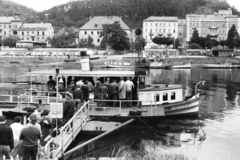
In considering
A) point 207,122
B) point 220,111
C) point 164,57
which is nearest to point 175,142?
point 207,122

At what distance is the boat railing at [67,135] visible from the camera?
1406 centimetres

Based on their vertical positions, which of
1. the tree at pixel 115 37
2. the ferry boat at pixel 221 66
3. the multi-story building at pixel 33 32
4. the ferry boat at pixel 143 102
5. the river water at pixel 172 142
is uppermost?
the multi-story building at pixel 33 32

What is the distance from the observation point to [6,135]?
11.3 m

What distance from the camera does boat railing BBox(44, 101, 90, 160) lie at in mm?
14062

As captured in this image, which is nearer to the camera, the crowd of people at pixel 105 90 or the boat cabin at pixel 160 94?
the crowd of people at pixel 105 90

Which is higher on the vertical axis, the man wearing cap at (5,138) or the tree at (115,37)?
the tree at (115,37)

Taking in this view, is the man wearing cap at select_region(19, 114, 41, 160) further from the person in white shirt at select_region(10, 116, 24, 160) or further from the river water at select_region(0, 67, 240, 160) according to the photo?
the river water at select_region(0, 67, 240, 160)

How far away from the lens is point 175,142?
2097 cm

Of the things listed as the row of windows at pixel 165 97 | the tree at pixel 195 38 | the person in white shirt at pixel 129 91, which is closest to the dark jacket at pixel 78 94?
the person in white shirt at pixel 129 91

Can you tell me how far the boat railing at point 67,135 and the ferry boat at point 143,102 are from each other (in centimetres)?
130

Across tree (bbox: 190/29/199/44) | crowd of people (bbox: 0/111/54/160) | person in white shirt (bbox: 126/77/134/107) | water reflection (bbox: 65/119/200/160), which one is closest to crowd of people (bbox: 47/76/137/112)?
person in white shirt (bbox: 126/77/134/107)

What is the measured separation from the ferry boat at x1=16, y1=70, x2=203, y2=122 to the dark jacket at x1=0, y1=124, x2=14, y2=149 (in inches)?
386

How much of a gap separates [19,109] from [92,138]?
189 inches

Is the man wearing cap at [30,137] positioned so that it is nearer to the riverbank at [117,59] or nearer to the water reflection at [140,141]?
the water reflection at [140,141]
